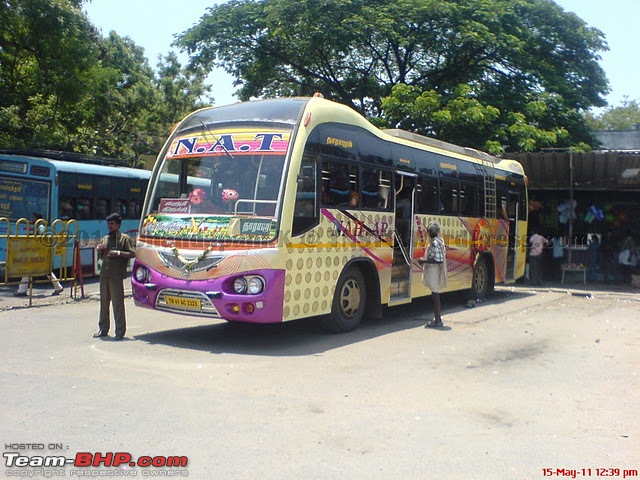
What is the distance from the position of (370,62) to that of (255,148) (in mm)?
19936

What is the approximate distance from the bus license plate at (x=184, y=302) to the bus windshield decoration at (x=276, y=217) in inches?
0.5

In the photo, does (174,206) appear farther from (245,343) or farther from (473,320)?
(473,320)

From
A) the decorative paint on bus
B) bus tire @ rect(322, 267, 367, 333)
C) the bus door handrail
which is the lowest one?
bus tire @ rect(322, 267, 367, 333)

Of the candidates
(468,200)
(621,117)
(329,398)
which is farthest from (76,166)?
(621,117)

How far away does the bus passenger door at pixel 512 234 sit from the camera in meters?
17.5

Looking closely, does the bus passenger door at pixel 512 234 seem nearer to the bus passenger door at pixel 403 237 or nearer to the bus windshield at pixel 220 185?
the bus passenger door at pixel 403 237

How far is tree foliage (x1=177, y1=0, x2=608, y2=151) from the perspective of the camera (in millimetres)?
24109

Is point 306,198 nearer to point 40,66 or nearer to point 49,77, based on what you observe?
point 49,77

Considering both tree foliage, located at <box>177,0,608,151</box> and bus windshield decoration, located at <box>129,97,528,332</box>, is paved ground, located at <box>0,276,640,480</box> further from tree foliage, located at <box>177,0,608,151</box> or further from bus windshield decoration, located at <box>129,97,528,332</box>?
tree foliage, located at <box>177,0,608,151</box>

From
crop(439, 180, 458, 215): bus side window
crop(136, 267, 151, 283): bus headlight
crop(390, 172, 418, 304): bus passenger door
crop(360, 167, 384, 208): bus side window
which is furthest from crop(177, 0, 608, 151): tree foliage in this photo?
crop(136, 267, 151, 283): bus headlight
